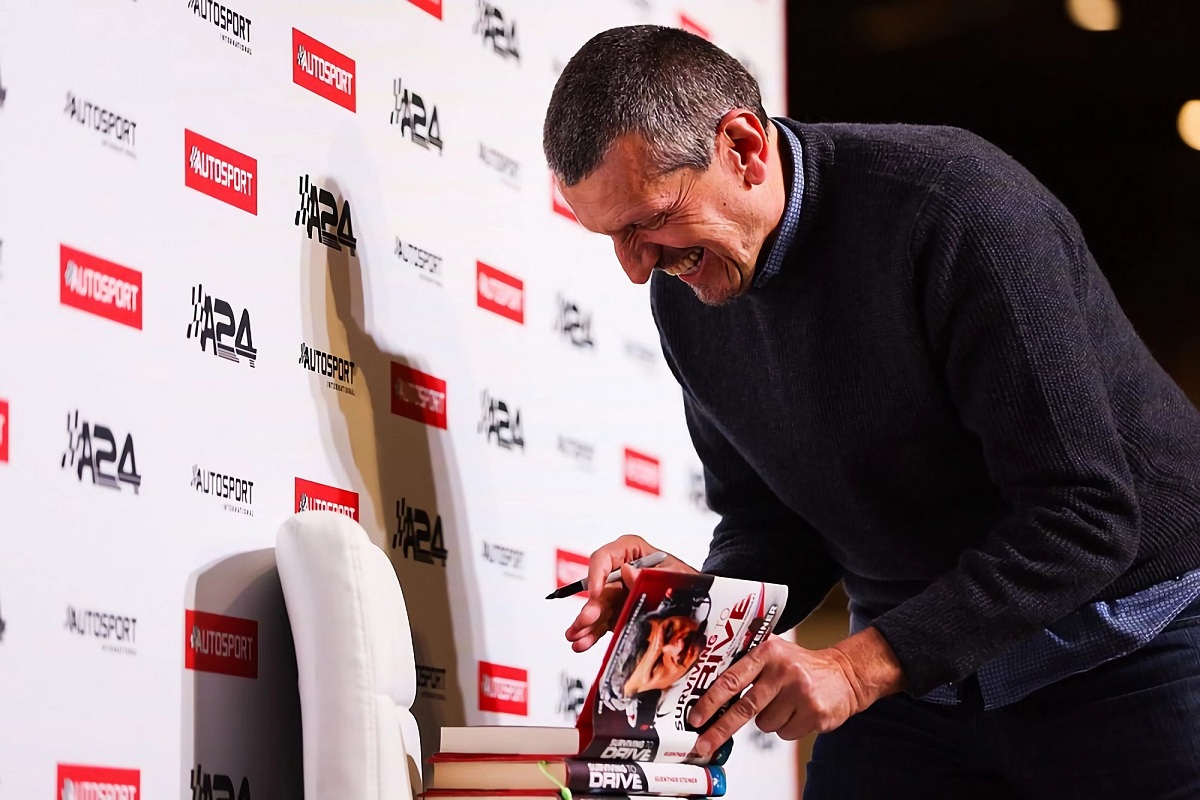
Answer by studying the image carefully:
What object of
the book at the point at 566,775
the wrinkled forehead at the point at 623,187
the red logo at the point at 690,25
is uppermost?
the red logo at the point at 690,25

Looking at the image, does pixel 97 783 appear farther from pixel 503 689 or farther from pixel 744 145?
pixel 744 145

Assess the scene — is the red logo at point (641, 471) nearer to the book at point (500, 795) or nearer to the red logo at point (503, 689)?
the red logo at point (503, 689)

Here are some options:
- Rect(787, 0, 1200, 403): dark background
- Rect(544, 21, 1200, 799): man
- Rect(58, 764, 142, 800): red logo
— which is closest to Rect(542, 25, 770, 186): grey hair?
Rect(544, 21, 1200, 799): man

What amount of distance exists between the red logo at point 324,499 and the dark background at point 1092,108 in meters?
2.51

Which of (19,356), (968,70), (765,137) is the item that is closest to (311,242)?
(19,356)

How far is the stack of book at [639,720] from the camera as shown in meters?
1.55

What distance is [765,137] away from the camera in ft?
5.79

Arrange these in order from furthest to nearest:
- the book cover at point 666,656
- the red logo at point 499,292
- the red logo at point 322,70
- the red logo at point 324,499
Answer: the red logo at point 499,292
the red logo at point 322,70
the red logo at point 324,499
the book cover at point 666,656

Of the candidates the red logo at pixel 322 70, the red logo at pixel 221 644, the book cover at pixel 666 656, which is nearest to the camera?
the book cover at pixel 666 656

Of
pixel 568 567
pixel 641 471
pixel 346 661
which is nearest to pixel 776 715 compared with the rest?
pixel 346 661

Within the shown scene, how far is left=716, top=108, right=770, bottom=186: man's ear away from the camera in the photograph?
172 centimetres

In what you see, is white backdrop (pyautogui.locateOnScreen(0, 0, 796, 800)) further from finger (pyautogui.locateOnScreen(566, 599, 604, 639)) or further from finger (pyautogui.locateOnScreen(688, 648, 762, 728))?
finger (pyautogui.locateOnScreen(688, 648, 762, 728))

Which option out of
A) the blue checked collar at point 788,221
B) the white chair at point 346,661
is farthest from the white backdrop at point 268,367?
the blue checked collar at point 788,221

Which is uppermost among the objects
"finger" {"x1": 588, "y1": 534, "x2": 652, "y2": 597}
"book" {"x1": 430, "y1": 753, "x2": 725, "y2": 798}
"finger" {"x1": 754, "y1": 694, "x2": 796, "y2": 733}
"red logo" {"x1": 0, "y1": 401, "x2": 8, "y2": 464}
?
"red logo" {"x1": 0, "y1": 401, "x2": 8, "y2": 464}
